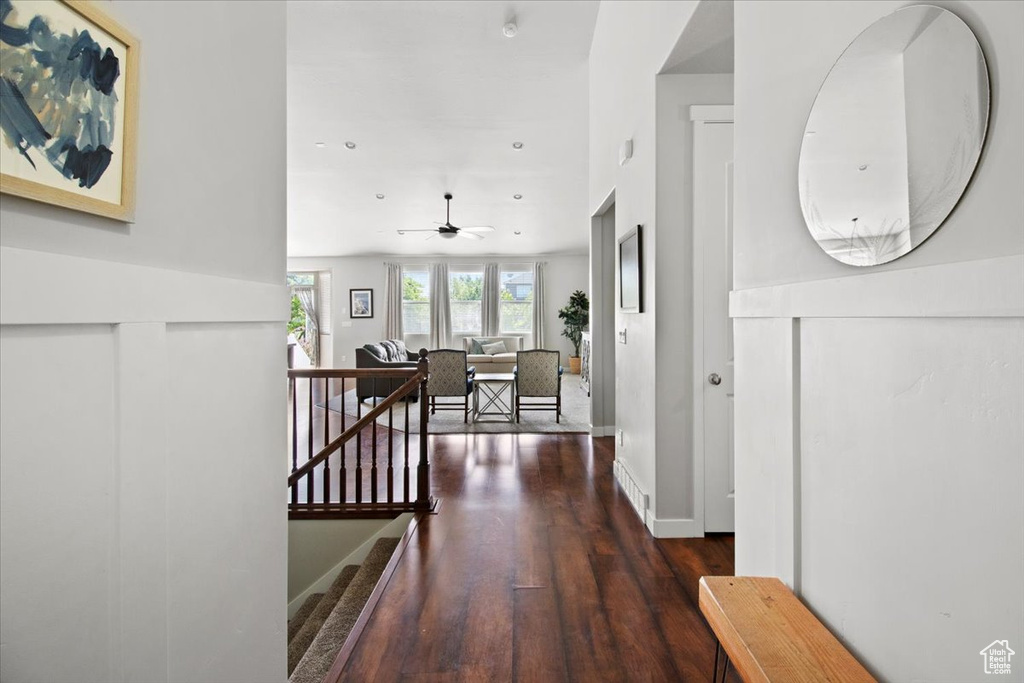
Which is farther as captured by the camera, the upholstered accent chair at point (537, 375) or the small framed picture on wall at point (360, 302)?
the small framed picture on wall at point (360, 302)

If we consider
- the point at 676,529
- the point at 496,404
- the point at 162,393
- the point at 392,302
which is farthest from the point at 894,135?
the point at 392,302

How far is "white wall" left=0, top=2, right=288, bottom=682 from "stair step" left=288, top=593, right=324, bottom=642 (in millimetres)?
1635

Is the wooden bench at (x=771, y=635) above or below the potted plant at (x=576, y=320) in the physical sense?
below

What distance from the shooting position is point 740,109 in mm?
1475

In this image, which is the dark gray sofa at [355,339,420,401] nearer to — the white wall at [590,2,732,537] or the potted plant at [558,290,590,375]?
the potted plant at [558,290,590,375]

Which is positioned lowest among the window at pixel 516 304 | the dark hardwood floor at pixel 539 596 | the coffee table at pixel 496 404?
the dark hardwood floor at pixel 539 596

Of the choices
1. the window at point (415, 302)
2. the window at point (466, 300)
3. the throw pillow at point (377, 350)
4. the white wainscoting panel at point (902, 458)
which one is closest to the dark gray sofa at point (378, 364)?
the throw pillow at point (377, 350)

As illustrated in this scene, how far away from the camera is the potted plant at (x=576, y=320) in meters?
10.7

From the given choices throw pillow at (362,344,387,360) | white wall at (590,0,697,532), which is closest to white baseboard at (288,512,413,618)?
white wall at (590,0,697,532)

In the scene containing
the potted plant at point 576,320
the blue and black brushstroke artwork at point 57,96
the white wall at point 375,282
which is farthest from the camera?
the white wall at point 375,282

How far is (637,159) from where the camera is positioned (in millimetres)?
2984

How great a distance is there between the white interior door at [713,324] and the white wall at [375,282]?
8384 mm

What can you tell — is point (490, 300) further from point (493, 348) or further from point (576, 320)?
point (576, 320)

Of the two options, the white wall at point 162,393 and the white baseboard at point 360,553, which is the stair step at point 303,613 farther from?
the white wall at point 162,393
